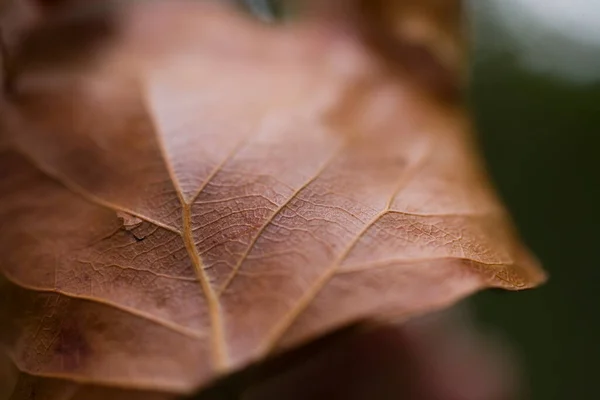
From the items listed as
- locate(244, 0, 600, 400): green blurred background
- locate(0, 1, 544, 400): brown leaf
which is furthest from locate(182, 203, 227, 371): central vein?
locate(244, 0, 600, 400): green blurred background

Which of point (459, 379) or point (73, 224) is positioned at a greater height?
point (73, 224)

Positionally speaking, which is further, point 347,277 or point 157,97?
point 157,97

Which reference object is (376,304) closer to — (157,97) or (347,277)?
(347,277)

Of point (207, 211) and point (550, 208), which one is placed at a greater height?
point (207, 211)

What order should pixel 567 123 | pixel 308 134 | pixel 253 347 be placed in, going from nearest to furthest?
pixel 253 347 < pixel 308 134 < pixel 567 123

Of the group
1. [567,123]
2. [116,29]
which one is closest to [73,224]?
[116,29]

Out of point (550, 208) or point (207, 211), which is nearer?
point (207, 211)

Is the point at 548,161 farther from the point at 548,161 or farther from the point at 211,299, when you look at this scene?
the point at 211,299

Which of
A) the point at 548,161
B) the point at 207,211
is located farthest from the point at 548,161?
the point at 207,211
